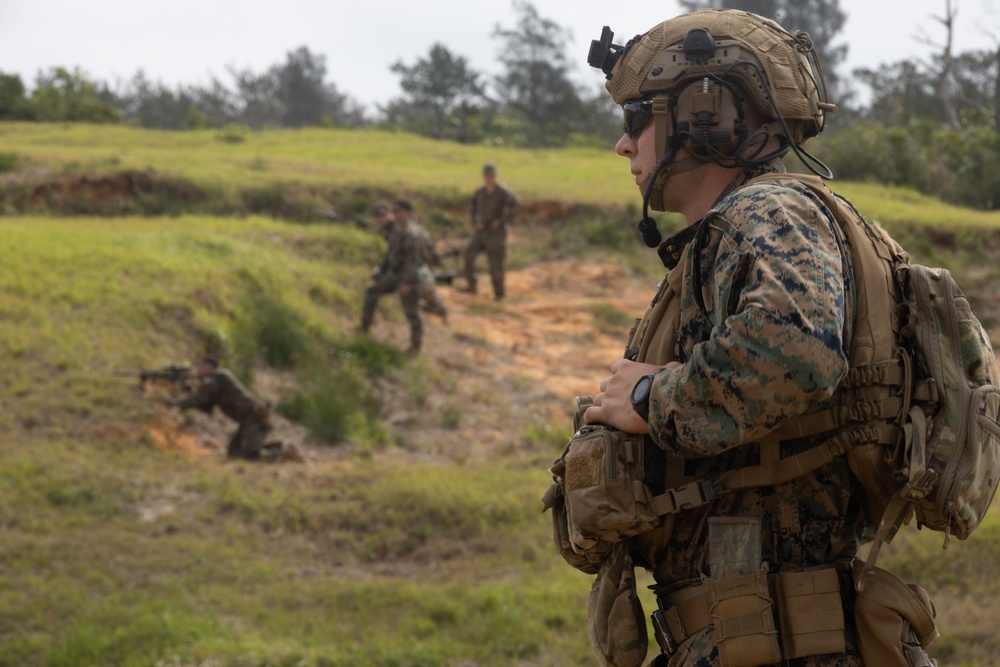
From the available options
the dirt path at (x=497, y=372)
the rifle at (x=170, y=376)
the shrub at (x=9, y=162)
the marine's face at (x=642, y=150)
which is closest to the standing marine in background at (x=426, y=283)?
the dirt path at (x=497, y=372)

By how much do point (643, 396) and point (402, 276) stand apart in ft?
37.0

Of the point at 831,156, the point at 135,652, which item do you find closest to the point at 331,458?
the point at 135,652

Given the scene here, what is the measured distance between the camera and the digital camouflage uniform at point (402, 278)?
1320 cm

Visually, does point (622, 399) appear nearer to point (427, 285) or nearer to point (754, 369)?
point (754, 369)

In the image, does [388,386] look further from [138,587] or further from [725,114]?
[725,114]

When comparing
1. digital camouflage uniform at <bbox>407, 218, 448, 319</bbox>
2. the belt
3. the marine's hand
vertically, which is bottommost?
digital camouflage uniform at <bbox>407, 218, 448, 319</bbox>

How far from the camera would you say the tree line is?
23.8 meters

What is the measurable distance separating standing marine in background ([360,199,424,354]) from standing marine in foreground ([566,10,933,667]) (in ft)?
35.3

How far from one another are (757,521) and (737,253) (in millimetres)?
542

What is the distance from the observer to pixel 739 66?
2.30 m

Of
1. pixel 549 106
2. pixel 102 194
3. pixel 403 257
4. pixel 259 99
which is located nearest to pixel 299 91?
pixel 259 99

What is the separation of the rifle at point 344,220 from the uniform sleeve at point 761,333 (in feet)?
48.8

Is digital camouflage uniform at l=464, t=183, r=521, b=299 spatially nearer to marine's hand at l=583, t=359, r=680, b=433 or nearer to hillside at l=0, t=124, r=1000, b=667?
hillside at l=0, t=124, r=1000, b=667

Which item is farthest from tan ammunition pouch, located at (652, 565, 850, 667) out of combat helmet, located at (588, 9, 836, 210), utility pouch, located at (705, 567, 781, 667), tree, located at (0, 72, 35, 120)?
tree, located at (0, 72, 35, 120)
